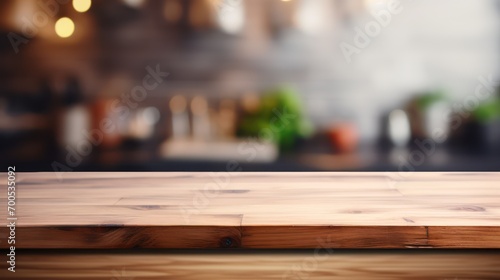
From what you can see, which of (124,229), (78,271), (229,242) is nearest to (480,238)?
(229,242)

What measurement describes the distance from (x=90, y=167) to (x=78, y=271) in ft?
4.05

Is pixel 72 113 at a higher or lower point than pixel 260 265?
higher

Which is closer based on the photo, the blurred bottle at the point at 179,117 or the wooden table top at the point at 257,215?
the wooden table top at the point at 257,215

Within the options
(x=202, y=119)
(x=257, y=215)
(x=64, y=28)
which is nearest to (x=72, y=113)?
(x=64, y=28)

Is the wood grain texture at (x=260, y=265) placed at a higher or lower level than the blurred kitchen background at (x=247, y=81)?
lower

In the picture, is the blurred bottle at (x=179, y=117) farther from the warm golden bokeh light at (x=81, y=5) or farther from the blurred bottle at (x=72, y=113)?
the warm golden bokeh light at (x=81, y=5)

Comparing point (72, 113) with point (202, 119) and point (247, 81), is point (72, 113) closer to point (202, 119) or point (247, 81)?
Result: point (202, 119)

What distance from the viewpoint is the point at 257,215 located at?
94cm

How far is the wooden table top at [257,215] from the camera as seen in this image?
87cm

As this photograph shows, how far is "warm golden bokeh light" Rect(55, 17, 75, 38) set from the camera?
7.25ft

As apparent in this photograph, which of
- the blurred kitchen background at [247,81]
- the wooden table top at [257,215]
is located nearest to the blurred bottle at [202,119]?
the blurred kitchen background at [247,81]

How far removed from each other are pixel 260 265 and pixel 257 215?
3.3 inches

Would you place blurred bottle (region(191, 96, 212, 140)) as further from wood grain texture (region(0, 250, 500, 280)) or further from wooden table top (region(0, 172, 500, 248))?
wood grain texture (region(0, 250, 500, 280))

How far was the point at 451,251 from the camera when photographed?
94cm
